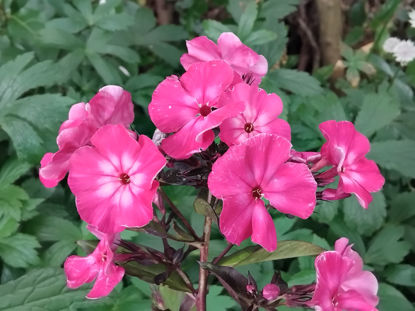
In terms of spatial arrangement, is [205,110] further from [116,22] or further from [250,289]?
[116,22]

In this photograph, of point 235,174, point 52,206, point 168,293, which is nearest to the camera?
point 235,174

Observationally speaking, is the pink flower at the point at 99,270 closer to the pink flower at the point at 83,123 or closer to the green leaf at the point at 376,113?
the pink flower at the point at 83,123

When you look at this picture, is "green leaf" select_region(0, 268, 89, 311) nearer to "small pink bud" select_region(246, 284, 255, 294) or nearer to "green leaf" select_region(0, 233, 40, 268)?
"green leaf" select_region(0, 233, 40, 268)

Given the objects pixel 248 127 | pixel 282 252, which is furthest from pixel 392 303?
pixel 248 127

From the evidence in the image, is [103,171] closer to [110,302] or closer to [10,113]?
[110,302]

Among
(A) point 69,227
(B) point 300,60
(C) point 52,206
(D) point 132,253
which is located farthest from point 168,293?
(B) point 300,60

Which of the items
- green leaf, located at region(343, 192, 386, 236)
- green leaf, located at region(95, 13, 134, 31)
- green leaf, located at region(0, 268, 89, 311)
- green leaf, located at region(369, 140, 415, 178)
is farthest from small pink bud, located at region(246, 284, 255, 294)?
green leaf, located at region(95, 13, 134, 31)
